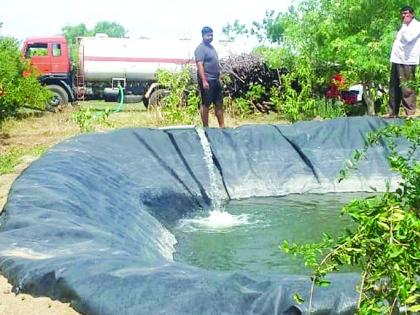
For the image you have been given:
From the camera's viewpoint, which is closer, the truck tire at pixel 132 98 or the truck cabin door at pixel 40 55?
the truck cabin door at pixel 40 55

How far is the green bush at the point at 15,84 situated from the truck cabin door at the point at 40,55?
18.2ft

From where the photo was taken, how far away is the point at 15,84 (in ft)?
47.3

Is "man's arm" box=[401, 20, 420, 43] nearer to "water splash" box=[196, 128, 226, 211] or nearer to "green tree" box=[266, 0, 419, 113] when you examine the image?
"green tree" box=[266, 0, 419, 113]

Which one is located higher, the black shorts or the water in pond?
the black shorts

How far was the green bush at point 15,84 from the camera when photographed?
12938 millimetres

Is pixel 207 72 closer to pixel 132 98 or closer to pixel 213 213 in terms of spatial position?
pixel 213 213

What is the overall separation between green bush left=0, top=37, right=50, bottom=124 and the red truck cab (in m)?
5.48

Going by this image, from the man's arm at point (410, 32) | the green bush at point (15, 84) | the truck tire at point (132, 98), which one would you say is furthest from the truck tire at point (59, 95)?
the man's arm at point (410, 32)

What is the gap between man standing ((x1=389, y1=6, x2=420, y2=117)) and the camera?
9797 mm

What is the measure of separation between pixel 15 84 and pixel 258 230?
8874 millimetres

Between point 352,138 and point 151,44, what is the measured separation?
14447 mm

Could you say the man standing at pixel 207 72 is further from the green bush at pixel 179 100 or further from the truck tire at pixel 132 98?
the truck tire at pixel 132 98

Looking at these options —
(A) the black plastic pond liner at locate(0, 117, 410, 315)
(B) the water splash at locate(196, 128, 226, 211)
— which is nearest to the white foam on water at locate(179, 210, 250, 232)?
(A) the black plastic pond liner at locate(0, 117, 410, 315)

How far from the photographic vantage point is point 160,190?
779 centimetres
